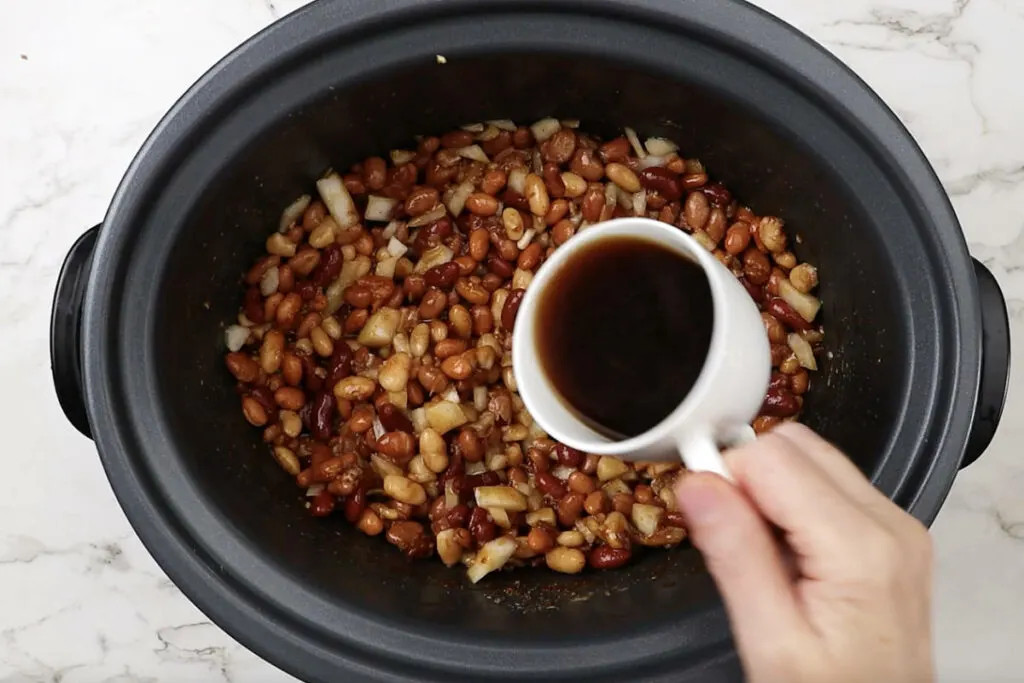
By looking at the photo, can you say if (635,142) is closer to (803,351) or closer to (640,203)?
(640,203)

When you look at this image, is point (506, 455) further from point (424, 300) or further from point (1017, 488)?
point (1017, 488)

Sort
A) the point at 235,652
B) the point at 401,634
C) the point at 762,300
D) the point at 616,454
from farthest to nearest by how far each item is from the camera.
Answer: the point at 235,652
the point at 762,300
the point at 401,634
the point at 616,454

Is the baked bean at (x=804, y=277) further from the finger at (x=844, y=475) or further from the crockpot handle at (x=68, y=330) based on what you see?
the crockpot handle at (x=68, y=330)

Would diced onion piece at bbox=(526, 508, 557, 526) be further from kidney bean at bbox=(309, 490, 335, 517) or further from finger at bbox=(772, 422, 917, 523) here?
finger at bbox=(772, 422, 917, 523)

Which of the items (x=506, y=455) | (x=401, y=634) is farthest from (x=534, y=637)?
(x=506, y=455)

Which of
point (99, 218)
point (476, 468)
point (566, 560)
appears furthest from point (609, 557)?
point (99, 218)

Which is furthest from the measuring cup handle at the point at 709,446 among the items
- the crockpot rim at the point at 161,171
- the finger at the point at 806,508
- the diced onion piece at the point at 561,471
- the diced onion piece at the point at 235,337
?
the diced onion piece at the point at 235,337
